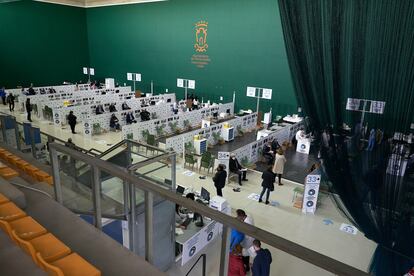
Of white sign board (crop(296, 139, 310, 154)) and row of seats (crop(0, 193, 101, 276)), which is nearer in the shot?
row of seats (crop(0, 193, 101, 276))

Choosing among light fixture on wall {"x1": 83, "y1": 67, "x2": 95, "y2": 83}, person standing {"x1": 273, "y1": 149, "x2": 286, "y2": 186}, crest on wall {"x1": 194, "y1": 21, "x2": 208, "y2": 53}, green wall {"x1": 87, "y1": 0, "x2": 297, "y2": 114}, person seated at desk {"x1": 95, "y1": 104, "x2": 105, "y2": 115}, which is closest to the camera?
person standing {"x1": 273, "y1": 149, "x2": 286, "y2": 186}

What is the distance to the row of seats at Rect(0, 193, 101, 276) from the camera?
248cm

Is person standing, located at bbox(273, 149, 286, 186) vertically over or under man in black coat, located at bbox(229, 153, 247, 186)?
over

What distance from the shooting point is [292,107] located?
695 inches

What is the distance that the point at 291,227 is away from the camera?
7.21 meters

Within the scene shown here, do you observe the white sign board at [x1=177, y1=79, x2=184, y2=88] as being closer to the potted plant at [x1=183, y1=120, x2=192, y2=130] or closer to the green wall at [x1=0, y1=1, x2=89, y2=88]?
the potted plant at [x1=183, y1=120, x2=192, y2=130]

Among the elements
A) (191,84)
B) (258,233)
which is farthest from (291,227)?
(191,84)

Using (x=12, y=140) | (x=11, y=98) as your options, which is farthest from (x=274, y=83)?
(x=11, y=98)

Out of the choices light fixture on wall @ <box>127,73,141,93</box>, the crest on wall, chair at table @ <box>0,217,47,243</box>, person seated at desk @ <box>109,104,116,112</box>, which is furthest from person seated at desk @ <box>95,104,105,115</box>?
chair at table @ <box>0,217,47,243</box>

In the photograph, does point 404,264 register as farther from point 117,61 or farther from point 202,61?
point 117,61

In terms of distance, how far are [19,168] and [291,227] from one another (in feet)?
20.4

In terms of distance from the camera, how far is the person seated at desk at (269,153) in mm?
11037

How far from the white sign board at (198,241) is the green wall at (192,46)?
1288cm

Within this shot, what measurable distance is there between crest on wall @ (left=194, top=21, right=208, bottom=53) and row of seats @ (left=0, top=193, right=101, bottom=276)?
61.1ft
